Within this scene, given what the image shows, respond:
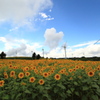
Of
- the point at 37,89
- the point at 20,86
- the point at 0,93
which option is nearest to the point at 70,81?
the point at 37,89

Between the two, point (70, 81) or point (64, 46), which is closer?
point (70, 81)

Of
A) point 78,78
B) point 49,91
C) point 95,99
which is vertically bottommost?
point 95,99

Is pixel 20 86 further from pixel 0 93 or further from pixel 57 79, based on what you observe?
pixel 57 79

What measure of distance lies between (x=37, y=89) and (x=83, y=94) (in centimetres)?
156

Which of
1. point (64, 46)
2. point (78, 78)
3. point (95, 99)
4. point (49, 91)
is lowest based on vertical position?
point (95, 99)

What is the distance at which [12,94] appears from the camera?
3.39 m

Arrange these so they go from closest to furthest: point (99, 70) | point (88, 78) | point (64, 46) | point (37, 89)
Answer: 1. point (37, 89)
2. point (88, 78)
3. point (99, 70)
4. point (64, 46)

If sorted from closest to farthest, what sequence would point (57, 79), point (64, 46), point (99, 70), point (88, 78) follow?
point (57, 79), point (88, 78), point (99, 70), point (64, 46)

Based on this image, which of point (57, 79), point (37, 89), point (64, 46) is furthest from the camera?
point (64, 46)

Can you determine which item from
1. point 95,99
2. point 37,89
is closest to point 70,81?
A: point 95,99

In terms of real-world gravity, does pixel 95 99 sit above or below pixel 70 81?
below

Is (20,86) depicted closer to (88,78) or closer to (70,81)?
(70,81)

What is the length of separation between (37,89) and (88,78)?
1.51 m

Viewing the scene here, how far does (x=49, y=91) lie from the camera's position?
3.71 m
